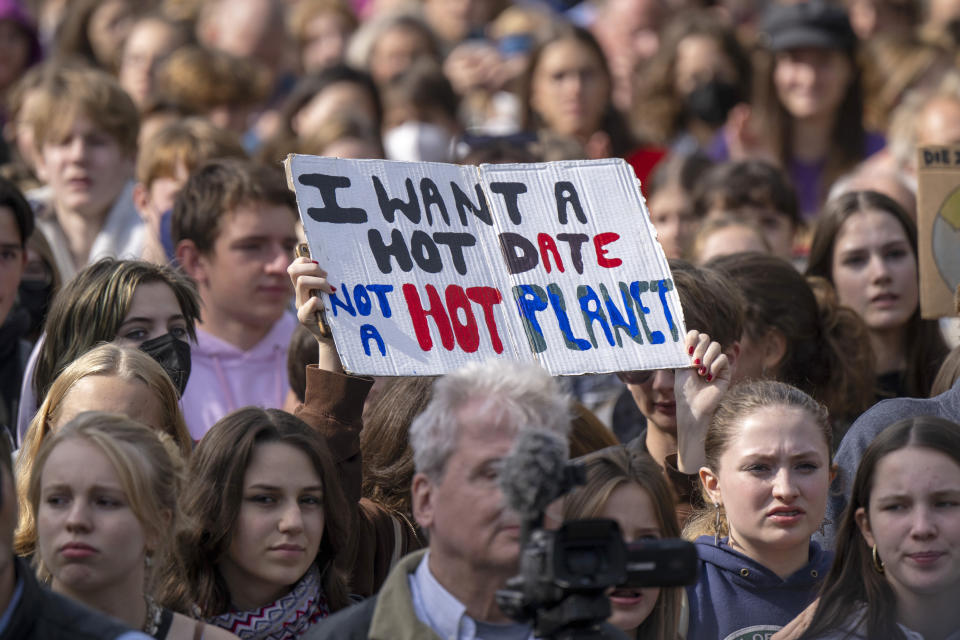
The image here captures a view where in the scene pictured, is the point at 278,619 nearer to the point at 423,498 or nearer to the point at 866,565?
the point at 423,498

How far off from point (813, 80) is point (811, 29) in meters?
0.36

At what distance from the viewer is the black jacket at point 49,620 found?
3547 mm

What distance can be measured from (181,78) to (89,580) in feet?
18.1

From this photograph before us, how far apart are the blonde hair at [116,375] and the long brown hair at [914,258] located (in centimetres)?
313

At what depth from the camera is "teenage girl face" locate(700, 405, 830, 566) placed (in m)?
4.83

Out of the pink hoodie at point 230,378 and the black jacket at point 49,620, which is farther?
the pink hoodie at point 230,378

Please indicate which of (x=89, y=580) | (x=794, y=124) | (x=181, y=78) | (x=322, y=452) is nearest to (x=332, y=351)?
(x=322, y=452)

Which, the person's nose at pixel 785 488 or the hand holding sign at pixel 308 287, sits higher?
the hand holding sign at pixel 308 287

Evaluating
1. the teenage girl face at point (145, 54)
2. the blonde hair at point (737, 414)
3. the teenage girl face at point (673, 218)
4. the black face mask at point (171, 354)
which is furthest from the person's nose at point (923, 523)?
the teenage girl face at point (145, 54)

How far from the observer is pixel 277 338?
262 inches

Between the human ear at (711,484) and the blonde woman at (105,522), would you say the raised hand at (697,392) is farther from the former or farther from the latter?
the blonde woman at (105,522)

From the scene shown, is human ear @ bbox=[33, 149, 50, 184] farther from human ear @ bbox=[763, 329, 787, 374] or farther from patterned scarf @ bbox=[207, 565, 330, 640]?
patterned scarf @ bbox=[207, 565, 330, 640]

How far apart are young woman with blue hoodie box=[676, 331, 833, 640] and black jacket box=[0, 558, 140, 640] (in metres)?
1.93

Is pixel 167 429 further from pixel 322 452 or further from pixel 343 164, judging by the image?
pixel 343 164
